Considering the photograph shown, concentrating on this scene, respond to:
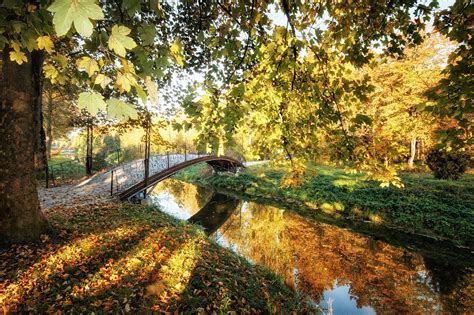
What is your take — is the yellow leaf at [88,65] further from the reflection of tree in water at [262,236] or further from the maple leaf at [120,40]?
the reflection of tree in water at [262,236]

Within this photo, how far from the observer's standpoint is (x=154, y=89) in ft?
4.83

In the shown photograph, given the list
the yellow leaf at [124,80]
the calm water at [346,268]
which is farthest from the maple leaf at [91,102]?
the calm water at [346,268]

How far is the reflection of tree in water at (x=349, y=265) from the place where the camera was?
719cm

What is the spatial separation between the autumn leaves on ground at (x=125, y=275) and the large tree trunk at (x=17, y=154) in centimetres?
49

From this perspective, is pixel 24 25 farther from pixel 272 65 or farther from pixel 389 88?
pixel 389 88

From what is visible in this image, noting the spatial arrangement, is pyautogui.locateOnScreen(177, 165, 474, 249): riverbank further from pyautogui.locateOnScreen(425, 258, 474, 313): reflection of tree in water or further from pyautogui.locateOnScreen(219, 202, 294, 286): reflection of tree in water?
pyautogui.locateOnScreen(425, 258, 474, 313): reflection of tree in water

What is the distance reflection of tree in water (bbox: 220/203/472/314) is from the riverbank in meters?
2.35

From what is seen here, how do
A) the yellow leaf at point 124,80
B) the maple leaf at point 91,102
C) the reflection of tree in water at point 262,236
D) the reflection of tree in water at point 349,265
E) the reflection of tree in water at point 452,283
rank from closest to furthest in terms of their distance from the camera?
the maple leaf at point 91,102 → the yellow leaf at point 124,80 → the reflection of tree in water at point 452,283 → the reflection of tree in water at point 349,265 → the reflection of tree in water at point 262,236

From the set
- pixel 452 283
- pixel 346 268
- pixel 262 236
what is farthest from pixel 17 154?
pixel 452 283

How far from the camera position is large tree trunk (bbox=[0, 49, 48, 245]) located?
447 cm

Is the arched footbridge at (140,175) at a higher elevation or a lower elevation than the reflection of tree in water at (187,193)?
higher

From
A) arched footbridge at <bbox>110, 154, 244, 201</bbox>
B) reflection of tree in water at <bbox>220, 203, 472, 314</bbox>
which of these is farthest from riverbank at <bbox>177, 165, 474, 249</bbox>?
arched footbridge at <bbox>110, 154, 244, 201</bbox>

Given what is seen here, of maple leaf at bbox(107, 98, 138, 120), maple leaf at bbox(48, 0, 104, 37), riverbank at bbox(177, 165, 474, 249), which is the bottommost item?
riverbank at bbox(177, 165, 474, 249)

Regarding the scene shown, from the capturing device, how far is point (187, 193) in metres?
21.3
